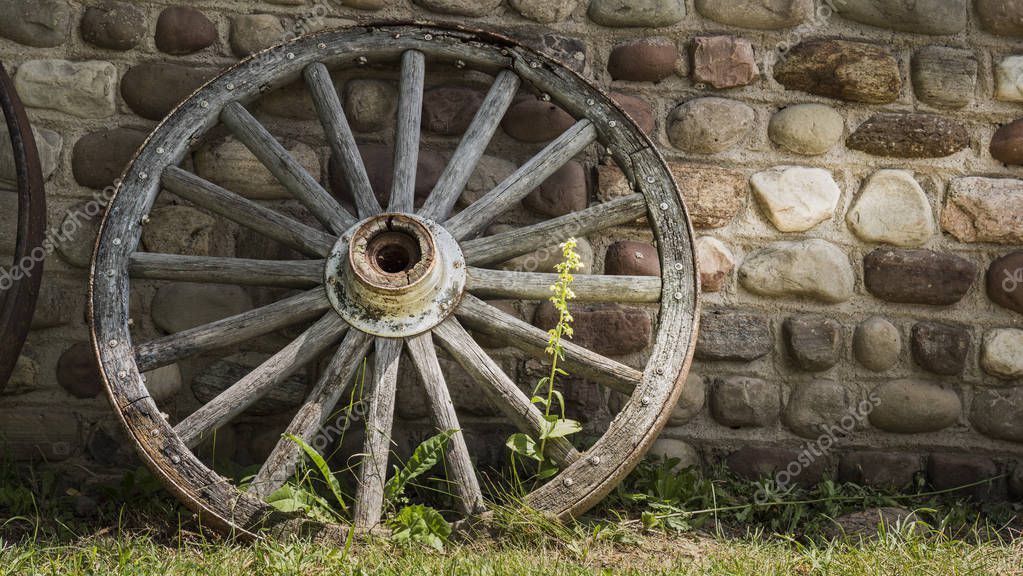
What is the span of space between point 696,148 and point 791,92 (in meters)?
0.34

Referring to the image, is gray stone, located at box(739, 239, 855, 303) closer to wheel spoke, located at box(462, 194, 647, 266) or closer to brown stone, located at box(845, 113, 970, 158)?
brown stone, located at box(845, 113, 970, 158)

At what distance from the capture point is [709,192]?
7.89 ft

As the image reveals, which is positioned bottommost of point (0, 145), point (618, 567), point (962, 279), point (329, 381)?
point (618, 567)

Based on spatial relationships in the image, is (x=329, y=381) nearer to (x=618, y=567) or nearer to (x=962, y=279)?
(x=618, y=567)

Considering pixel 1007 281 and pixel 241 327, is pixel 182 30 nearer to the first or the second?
pixel 241 327

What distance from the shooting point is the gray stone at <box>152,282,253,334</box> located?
2.29m

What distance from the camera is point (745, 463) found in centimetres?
238

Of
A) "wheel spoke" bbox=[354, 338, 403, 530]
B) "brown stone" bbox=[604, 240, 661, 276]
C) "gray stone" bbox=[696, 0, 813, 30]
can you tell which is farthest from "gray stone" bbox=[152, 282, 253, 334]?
"gray stone" bbox=[696, 0, 813, 30]

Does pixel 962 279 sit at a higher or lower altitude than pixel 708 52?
lower

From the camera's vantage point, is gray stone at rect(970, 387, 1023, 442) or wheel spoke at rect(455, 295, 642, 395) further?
gray stone at rect(970, 387, 1023, 442)

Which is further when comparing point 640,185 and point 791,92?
point 791,92

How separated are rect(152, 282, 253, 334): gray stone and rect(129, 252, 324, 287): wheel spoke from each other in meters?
0.26

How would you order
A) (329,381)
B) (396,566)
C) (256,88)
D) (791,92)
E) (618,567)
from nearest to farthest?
(396,566)
(618,567)
(329,381)
(256,88)
(791,92)

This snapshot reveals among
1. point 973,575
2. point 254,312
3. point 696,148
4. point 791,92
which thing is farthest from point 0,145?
point 973,575
